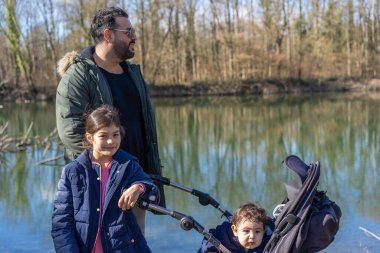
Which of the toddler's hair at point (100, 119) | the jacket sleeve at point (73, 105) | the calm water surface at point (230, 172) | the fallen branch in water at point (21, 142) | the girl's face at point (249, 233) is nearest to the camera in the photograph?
the toddler's hair at point (100, 119)

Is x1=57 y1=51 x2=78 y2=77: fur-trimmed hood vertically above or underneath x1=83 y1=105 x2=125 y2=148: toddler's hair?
above

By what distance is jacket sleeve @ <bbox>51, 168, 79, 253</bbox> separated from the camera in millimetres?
2426

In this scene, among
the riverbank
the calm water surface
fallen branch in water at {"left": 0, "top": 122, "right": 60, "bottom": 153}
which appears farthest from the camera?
the riverbank

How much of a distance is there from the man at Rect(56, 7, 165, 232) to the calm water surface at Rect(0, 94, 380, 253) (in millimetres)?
2026

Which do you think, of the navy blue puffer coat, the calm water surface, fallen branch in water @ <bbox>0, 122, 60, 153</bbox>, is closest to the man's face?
the navy blue puffer coat

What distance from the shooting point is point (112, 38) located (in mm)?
3061

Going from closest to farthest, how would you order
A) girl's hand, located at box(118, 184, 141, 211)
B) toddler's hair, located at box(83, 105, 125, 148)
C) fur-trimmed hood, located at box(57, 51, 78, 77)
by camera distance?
girl's hand, located at box(118, 184, 141, 211) → toddler's hair, located at box(83, 105, 125, 148) → fur-trimmed hood, located at box(57, 51, 78, 77)

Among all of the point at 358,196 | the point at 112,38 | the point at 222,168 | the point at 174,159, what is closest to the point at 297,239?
the point at 112,38

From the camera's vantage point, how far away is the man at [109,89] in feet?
9.51

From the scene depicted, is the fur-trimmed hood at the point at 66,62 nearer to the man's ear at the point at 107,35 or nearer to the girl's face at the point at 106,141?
the man's ear at the point at 107,35

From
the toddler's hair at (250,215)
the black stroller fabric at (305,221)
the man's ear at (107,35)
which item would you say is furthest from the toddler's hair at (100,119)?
the black stroller fabric at (305,221)

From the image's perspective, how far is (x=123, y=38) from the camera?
3.06 metres

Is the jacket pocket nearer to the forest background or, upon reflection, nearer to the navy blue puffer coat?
the navy blue puffer coat

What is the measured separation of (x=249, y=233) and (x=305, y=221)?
0.35 meters
